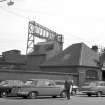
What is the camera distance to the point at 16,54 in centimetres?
8844

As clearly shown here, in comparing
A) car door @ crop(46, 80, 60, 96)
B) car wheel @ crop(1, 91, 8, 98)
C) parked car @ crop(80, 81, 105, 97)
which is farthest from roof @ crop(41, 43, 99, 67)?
car wheel @ crop(1, 91, 8, 98)

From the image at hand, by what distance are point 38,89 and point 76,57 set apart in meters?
26.6

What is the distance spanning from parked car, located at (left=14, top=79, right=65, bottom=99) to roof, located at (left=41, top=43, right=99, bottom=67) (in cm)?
2236

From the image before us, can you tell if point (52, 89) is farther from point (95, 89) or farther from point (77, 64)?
point (77, 64)

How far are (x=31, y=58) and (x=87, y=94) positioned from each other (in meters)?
32.5

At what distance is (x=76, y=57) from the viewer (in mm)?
53438

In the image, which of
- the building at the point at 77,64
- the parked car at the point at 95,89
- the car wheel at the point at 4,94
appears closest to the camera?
the car wheel at the point at 4,94

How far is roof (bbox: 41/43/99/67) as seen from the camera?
173ft

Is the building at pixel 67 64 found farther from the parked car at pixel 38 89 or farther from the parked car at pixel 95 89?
the parked car at pixel 38 89

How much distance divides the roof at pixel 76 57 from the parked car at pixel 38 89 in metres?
22.4

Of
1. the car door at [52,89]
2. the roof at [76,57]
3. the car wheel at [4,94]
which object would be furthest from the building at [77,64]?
the car wheel at [4,94]

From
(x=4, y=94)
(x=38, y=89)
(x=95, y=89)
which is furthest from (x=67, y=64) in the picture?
(x=38, y=89)

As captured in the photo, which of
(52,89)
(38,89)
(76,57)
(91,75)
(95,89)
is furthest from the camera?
(76,57)

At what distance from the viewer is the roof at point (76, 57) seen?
52594mm
